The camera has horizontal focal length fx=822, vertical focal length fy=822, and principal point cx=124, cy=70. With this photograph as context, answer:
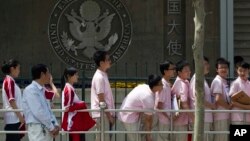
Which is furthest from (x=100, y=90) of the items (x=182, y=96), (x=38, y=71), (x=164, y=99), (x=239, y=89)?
(x=239, y=89)

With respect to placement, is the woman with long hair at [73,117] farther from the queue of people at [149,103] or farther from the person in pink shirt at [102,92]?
the person in pink shirt at [102,92]

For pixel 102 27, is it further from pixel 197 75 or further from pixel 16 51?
pixel 197 75

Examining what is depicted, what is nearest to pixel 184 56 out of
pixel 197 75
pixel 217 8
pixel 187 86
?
pixel 217 8

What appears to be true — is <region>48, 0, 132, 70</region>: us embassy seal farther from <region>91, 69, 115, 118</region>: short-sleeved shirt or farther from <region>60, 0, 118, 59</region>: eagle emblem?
<region>91, 69, 115, 118</region>: short-sleeved shirt

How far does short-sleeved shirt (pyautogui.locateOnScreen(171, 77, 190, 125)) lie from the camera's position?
1193 cm

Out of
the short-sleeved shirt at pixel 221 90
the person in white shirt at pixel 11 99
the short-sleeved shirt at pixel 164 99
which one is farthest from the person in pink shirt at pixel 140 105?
the person in white shirt at pixel 11 99

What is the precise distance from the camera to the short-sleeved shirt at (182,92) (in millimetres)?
11925

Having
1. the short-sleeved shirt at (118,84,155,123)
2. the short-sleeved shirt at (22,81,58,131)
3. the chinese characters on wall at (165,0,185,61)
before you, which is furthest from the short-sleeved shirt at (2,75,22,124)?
the chinese characters on wall at (165,0,185,61)

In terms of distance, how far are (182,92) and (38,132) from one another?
2.77 meters

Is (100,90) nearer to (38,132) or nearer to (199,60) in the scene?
(38,132)

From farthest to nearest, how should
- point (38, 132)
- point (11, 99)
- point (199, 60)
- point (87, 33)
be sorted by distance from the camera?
point (87, 33) < point (11, 99) < point (38, 132) < point (199, 60)

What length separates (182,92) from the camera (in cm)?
1199

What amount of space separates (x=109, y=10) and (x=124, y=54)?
1.00 m

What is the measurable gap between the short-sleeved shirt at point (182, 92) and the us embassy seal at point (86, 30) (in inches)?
221
